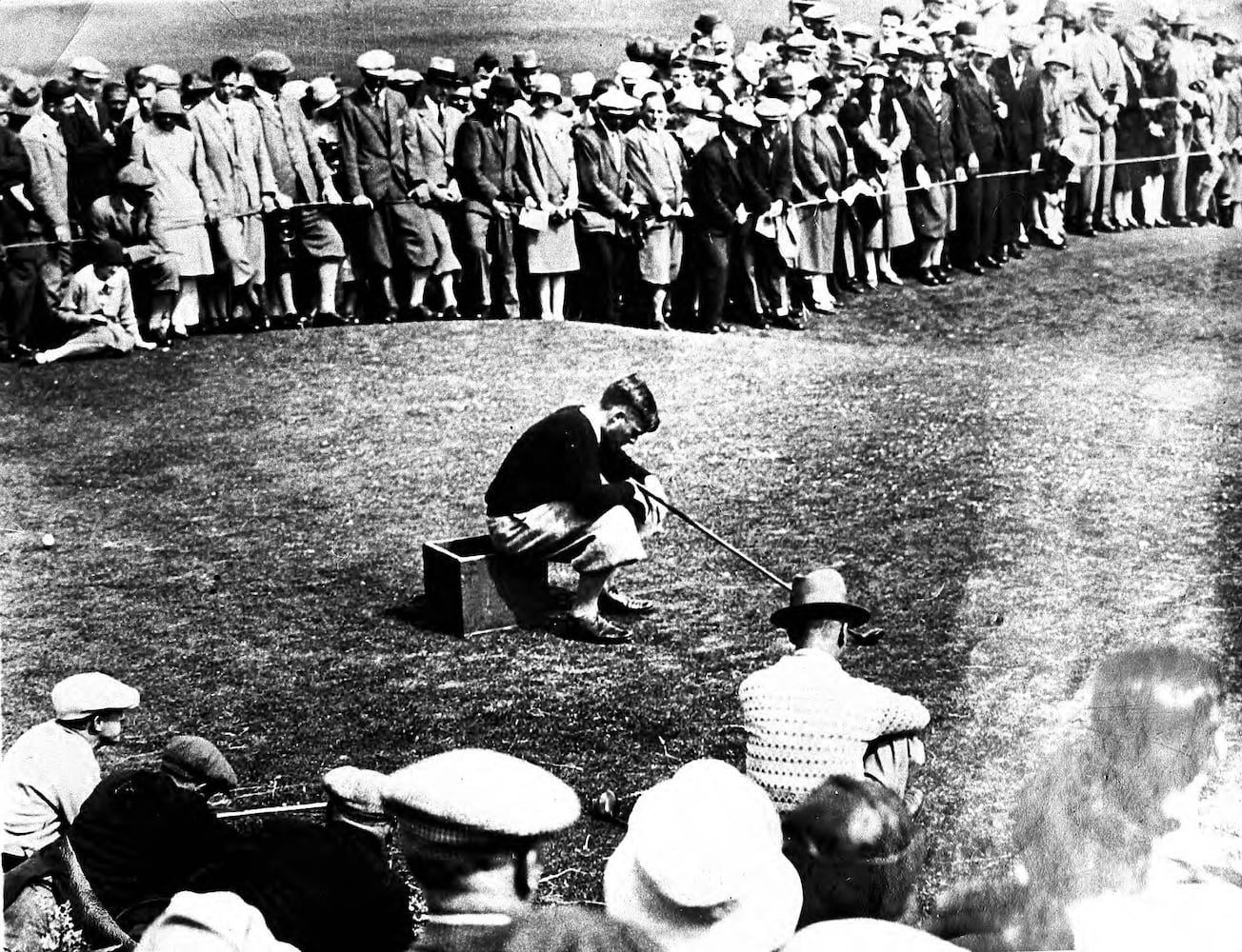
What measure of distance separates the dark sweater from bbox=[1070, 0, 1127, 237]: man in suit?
2967mm

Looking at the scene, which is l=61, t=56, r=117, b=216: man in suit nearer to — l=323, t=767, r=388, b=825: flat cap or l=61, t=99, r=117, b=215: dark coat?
l=61, t=99, r=117, b=215: dark coat

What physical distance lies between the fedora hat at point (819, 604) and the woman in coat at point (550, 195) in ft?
16.0

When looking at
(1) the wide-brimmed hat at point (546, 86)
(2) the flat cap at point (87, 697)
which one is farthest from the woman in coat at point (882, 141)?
(2) the flat cap at point (87, 697)

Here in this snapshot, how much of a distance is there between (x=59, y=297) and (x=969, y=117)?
5.52 metres

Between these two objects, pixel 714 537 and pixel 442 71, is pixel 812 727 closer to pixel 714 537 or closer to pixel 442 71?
pixel 714 537

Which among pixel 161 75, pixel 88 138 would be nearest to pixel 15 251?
pixel 88 138

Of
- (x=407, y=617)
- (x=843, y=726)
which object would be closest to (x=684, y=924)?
(x=843, y=726)

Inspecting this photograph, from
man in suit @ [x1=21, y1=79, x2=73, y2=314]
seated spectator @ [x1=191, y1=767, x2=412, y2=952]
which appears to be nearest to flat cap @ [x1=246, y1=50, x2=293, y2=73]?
man in suit @ [x1=21, y1=79, x2=73, y2=314]

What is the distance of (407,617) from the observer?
759 centimetres

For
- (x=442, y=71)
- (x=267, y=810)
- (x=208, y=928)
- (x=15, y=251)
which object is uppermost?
(x=442, y=71)

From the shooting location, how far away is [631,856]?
3355 millimetres

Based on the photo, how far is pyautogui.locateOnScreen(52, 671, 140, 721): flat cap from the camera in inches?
210

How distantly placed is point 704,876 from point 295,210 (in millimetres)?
8738

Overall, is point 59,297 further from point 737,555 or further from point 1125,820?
point 1125,820
